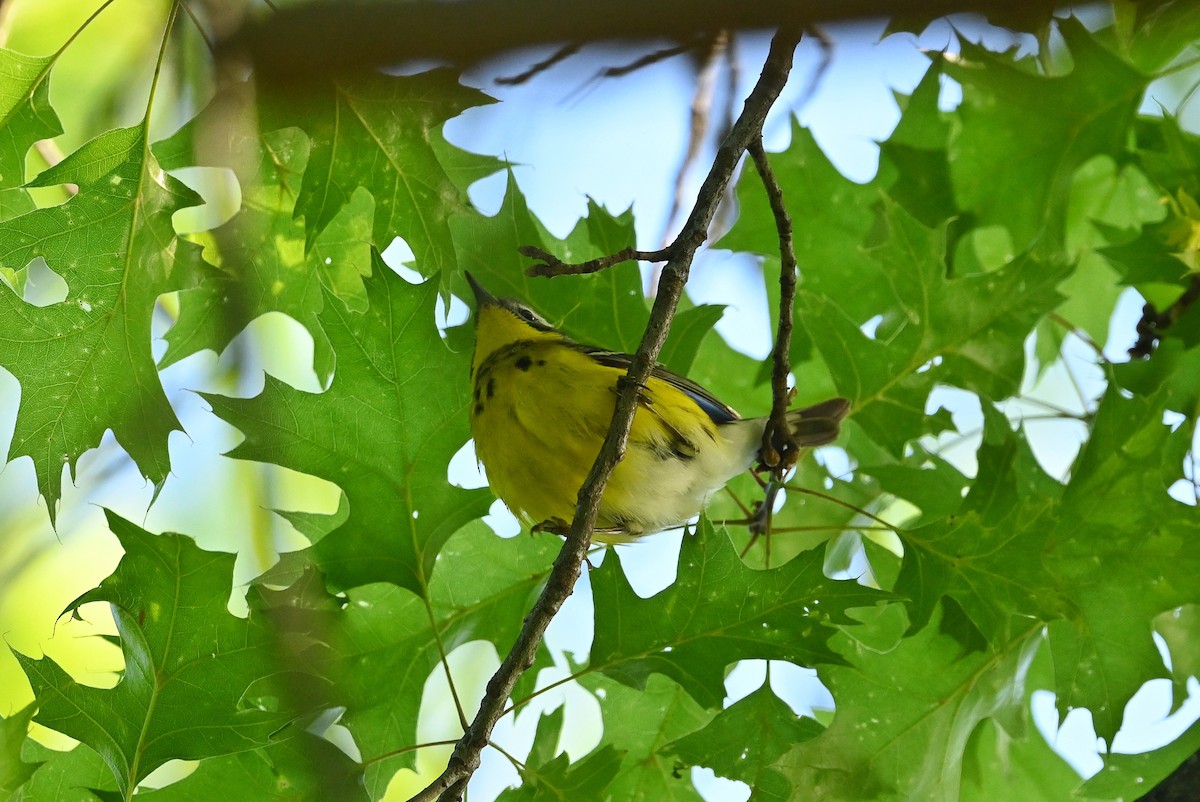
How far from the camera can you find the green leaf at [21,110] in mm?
3414

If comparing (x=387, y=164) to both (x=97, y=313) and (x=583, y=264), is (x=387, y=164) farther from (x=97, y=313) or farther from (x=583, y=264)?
(x=583, y=264)

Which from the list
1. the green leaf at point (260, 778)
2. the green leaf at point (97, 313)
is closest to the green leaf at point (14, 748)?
the green leaf at point (260, 778)

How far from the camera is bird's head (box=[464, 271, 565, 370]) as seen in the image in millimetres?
4023

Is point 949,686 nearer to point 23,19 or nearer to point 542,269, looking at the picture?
point 542,269

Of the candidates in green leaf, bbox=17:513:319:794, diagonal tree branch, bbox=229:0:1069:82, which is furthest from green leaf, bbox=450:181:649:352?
diagonal tree branch, bbox=229:0:1069:82

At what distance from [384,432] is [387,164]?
84 centimetres

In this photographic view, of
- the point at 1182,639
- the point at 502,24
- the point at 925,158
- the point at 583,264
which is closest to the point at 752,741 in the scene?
the point at 583,264

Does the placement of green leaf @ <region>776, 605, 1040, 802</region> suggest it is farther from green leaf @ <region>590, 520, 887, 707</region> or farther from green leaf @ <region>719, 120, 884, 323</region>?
green leaf @ <region>719, 120, 884, 323</region>

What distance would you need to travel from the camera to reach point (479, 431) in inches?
152

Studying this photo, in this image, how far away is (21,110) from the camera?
3.44 m

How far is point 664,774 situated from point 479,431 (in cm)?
128

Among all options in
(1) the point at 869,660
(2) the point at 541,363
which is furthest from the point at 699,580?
(2) the point at 541,363

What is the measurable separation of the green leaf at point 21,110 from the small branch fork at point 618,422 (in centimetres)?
186

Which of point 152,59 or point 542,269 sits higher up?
point 152,59
